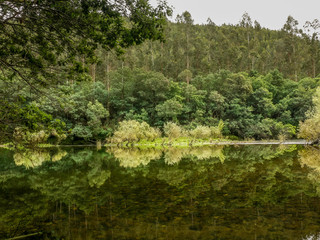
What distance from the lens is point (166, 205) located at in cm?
681

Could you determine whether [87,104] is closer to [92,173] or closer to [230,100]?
[230,100]

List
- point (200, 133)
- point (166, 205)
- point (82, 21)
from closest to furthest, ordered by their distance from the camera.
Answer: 1. point (82, 21)
2. point (166, 205)
3. point (200, 133)

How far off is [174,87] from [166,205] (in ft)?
113

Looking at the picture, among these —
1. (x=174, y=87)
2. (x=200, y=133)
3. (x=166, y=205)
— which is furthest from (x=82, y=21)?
(x=174, y=87)

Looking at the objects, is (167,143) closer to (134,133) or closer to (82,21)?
(134,133)

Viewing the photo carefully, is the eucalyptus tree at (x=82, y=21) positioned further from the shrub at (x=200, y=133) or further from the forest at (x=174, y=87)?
the shrub at (x=200, y=133)

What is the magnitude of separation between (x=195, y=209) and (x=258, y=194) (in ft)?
7.76

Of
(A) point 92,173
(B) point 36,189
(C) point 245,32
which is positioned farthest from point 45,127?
(C) point 245,32

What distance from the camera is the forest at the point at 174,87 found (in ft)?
20.3

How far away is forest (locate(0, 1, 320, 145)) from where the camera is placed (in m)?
6.19

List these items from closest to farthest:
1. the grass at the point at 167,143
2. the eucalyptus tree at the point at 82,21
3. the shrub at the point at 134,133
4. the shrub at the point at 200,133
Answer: the eucalyptus tree at the point at 82,21
the shrub at the point at 134,133
the grass at the point at 167,143
the shrub at the point at 200,133

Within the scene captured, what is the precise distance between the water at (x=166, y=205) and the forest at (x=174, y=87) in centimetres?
221

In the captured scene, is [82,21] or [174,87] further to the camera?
[174,87]

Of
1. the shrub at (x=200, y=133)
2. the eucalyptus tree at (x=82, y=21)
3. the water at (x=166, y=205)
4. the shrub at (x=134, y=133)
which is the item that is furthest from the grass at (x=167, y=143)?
the eucalyptus tree at (x=82, y=21)
